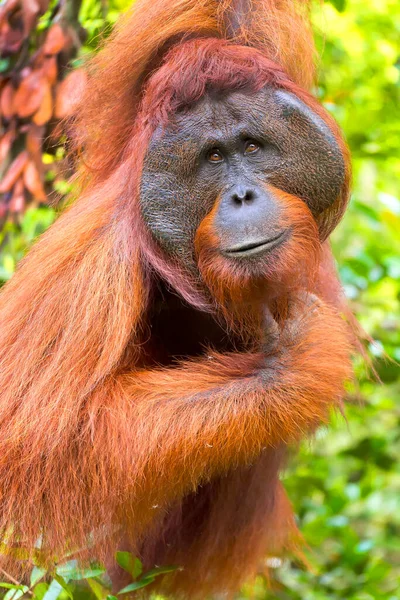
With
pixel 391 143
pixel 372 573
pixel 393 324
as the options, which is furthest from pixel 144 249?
pixel 391 143

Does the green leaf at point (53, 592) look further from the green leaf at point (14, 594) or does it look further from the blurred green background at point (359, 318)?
the blurred green background at point (359, 318)

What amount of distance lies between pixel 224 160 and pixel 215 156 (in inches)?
1.2

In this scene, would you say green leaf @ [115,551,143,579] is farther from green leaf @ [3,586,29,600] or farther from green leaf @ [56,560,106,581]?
green leaf @ [3,586,29,600]

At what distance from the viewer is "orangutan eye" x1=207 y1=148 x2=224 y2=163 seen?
2.61 m

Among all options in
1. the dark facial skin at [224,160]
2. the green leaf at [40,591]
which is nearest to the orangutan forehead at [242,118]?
the dark facial skin at [224,160]

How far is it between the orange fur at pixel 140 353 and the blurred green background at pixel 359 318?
1.68ft

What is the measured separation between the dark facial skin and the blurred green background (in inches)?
29.7

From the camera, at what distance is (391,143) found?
15.1 feet

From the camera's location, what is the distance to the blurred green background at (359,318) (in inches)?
145

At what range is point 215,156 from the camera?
103 inches

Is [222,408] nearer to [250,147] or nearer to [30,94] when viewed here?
[250,147]

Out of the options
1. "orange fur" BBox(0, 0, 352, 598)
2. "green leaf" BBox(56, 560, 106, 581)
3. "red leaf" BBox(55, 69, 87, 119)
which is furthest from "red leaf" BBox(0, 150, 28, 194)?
"green leaf" BBox(56, 560, 106, 581)

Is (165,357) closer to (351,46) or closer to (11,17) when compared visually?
(11,17)

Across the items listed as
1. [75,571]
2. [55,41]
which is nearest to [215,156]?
[55,41]
